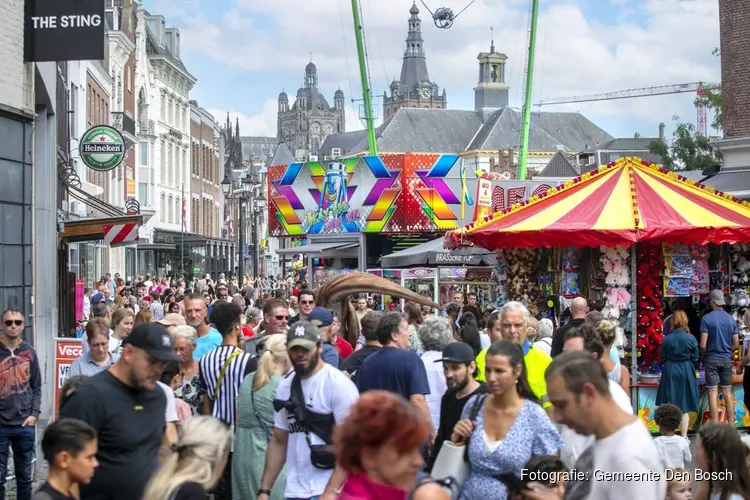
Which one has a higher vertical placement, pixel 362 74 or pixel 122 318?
pixel 362 74

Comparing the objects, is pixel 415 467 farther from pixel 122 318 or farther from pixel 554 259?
pixel 554 259

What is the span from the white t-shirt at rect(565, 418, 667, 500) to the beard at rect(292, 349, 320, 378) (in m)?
2.25

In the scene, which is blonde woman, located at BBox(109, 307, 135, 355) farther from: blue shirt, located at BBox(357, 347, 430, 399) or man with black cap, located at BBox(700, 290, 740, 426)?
man with black cap, located at BBox(700, 290, 740, 426)

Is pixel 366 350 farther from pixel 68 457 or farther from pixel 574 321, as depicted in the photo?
pixel 68 457

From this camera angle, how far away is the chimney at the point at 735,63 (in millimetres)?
25484

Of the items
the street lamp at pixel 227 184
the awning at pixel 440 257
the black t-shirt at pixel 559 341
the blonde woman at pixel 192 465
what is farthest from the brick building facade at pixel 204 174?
the blonde woman at pixel 192 465

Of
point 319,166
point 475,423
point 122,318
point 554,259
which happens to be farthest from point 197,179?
point 475,423

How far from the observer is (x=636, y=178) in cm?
1524

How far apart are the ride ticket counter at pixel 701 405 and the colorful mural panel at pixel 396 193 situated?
17.1 meters

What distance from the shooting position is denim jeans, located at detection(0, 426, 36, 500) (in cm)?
889

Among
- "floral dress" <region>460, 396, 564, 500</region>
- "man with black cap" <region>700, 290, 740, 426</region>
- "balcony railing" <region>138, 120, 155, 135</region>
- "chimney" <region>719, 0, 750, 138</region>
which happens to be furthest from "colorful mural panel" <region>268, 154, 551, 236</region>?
"floral dress" <region>460, 396, 564, 500</region>

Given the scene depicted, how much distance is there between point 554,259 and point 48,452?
11.8 m

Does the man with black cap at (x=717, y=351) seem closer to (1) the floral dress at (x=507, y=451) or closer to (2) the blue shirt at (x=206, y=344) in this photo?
(2) the blue shirt at (x=206, y=344)

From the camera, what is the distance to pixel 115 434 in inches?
213
